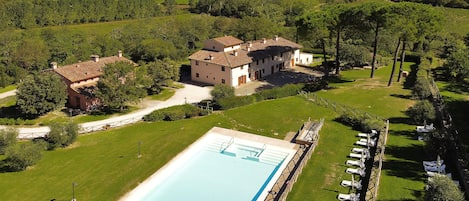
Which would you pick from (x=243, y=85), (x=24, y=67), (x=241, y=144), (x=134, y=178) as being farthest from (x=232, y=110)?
(x=24, y=67)

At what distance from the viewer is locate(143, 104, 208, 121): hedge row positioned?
4634cm

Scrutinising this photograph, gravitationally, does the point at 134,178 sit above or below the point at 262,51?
below

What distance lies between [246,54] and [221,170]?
1209 inches

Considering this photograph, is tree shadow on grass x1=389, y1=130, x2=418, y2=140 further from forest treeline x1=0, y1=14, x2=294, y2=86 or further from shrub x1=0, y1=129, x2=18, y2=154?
forest treeline x1=0, y1=14, x2=294, y2=86

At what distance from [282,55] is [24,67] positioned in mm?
40284

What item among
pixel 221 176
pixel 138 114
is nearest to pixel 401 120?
pixel 221 176

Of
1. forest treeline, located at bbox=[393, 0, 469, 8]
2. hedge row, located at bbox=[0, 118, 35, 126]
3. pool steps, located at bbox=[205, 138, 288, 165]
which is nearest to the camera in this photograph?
pool steps, located at bbox=[205, 138, 288, 165]

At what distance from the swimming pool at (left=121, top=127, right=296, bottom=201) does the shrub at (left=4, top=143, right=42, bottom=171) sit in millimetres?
9825

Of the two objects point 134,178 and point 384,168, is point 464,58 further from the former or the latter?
point 134,178

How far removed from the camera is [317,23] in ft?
191

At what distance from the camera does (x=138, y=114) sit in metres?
49.3

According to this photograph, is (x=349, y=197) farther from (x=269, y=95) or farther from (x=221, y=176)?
(x=269, y=95)

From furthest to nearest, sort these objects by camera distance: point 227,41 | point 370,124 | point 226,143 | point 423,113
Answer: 1. point 227,41
2. point 423,113
3. point 370,124
4. point 226,143

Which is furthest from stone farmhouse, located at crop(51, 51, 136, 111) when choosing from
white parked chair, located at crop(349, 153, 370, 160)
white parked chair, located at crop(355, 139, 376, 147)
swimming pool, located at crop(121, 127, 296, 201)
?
white parked chair, located at crop(349, 153, 370, 160)
